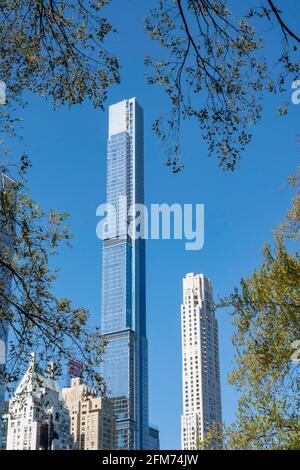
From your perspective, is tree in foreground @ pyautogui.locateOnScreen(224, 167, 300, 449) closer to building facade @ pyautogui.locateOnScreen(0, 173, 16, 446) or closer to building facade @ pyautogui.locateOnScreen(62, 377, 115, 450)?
building facade @ pyautogui.locateOnScreen(0, 173, 16, 446)

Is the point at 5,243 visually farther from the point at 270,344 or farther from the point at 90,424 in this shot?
the point at 90,424

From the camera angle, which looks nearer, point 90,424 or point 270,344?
point 270,344

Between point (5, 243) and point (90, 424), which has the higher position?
point (90, 424)

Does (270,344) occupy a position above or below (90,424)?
below

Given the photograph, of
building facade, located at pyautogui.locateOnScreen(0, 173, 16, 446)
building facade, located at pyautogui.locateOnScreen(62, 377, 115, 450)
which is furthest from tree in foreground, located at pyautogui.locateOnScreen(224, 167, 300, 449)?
building facade, located at pyautogui.locateOnScreen(62, 377, 115, 450)

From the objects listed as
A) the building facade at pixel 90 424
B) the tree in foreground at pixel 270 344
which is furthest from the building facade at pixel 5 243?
the building facade at pixel 90 424

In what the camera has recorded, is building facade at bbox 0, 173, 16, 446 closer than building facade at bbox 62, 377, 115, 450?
Yes

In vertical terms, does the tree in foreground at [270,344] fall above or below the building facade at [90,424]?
below

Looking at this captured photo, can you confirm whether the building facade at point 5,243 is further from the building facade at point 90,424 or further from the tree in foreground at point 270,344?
the building facade at point 90,424

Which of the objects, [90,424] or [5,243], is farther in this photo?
[90,424]

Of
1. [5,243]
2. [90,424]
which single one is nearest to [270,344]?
[5,243]

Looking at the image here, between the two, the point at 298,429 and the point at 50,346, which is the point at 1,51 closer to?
the point at 50,346

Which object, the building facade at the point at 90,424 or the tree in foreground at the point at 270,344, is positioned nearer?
the tree in foreground at the point at 270,344
